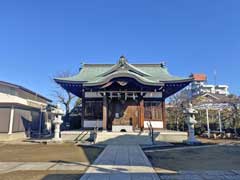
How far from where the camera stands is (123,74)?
14555 millimetres

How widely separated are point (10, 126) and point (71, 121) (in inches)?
273

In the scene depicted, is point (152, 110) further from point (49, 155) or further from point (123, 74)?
point (49, 155)

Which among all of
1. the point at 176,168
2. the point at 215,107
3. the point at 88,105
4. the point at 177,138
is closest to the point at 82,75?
the point at 88,105

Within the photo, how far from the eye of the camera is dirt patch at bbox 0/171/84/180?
15.8ft

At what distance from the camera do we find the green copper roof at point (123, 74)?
48.1ft

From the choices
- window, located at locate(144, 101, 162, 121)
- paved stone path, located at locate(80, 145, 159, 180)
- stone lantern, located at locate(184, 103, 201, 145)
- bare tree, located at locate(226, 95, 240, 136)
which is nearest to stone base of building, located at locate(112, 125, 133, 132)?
window, located at locate(144, 101, 162, 121)

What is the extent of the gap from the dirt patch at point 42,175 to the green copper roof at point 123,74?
9.54 meters

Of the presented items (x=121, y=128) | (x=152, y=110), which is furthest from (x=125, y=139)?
(x=152, y=110)

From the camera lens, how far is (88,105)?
1695 cm

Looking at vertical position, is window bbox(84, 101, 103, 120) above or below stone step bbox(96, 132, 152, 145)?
above

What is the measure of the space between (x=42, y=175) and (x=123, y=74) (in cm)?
1028

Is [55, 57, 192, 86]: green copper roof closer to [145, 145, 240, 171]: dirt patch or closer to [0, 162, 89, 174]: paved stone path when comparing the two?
[145, 145, 240, 171]: dirt patch

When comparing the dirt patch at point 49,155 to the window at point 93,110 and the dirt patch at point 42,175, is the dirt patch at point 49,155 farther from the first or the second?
the window at point 93,110

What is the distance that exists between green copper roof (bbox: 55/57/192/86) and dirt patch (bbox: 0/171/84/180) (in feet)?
31.3
